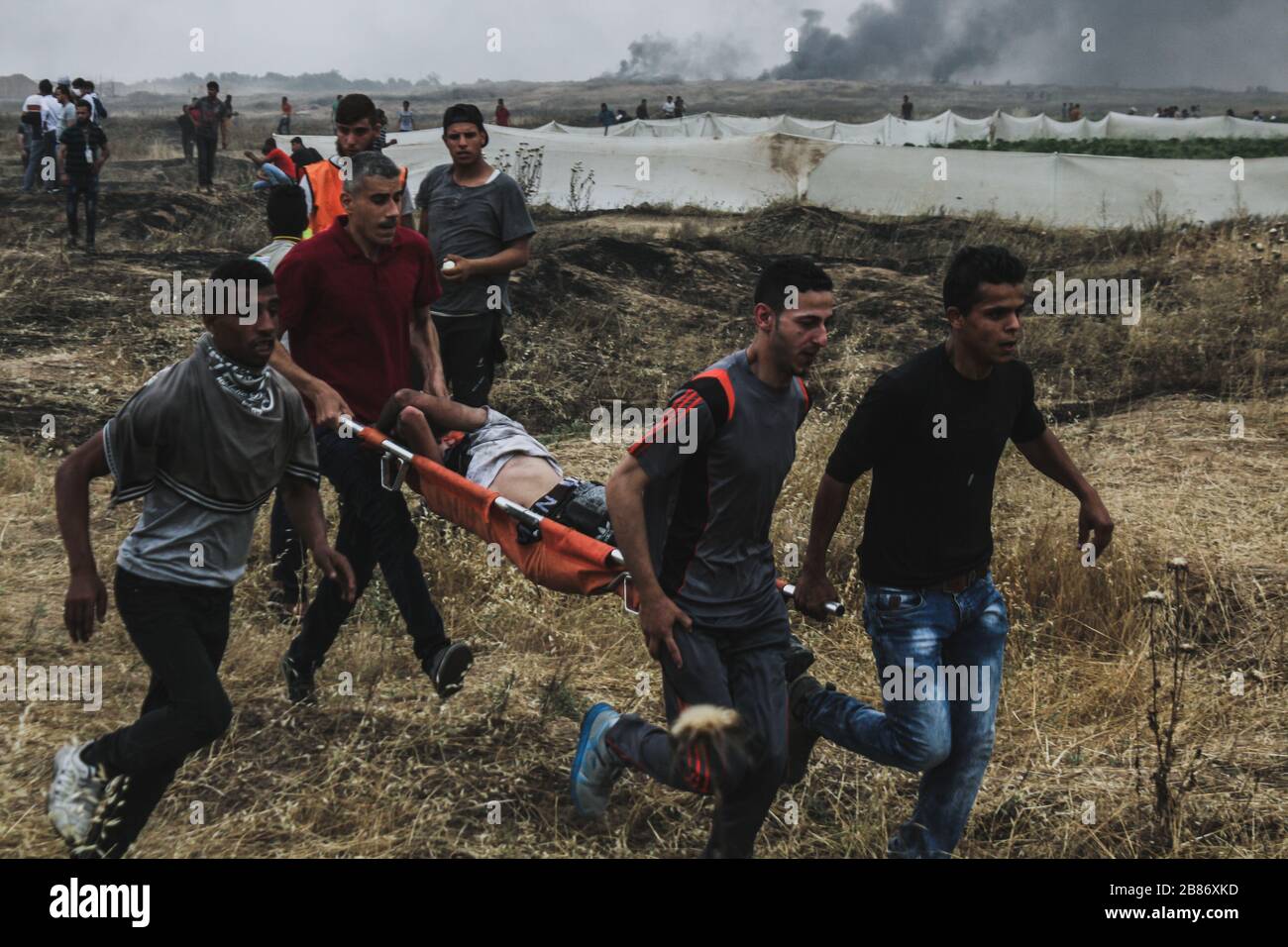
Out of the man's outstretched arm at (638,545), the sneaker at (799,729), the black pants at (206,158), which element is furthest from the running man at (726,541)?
the black pants at (206,158)

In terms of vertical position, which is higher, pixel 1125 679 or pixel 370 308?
pixel 370 308

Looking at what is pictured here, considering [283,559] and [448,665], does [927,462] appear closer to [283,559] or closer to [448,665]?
[448,665]

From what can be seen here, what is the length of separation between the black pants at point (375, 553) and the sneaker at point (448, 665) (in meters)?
0.06

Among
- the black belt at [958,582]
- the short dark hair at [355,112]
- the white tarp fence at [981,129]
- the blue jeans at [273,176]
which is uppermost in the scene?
the white tarp fence at [981,129]

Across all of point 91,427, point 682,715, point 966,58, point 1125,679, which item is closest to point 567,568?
point 682,715

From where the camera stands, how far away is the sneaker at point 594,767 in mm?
4008

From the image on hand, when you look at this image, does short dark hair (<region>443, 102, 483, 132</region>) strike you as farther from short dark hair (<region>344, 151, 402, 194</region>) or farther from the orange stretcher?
the orange stretcher

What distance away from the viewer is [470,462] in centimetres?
511

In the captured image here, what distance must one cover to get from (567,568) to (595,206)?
14.9m

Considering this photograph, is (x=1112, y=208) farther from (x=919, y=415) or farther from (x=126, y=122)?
(x=126, y=122)

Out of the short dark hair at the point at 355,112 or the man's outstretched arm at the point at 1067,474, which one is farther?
the short dark hair at the point at 355,112

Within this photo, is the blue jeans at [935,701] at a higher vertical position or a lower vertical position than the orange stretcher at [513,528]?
lower

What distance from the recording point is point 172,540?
141 inches

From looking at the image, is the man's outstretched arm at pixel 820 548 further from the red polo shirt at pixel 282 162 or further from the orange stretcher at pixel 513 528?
the red polo shirt at pixel 282 162
